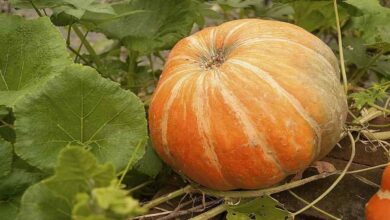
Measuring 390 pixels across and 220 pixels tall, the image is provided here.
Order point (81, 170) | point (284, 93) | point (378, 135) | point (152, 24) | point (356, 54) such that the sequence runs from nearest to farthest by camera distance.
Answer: point (81, 170)
point (284, 93)
point (378, 135)
point (152, 24)
point (356, 54)

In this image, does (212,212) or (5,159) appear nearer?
(5,159)

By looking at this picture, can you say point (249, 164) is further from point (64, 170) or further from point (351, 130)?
point (64, 170)

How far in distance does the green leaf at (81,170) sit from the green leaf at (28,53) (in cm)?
49

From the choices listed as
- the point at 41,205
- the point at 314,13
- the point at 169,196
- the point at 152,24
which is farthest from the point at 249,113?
the point at 314,13

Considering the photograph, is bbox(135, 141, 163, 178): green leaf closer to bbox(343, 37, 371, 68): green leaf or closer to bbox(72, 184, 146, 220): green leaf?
bbox(72, 184, 146, 220): green leaf

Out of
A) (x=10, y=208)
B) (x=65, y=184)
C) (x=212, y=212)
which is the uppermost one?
(x=65, y=184)

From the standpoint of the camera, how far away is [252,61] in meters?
1.46

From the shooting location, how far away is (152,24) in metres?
1.93

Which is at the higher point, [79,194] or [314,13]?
[79,194]

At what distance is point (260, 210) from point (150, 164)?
0.37 metres

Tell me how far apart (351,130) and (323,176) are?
0.24 meters

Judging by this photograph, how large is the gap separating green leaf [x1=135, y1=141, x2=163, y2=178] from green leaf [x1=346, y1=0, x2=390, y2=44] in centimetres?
74

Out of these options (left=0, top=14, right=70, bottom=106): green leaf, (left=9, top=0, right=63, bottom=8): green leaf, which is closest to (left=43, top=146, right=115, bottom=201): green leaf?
(left=0, top=14, right=70, bottom=106): green leaf

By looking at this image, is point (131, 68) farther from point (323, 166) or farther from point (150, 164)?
point (323, 166)
